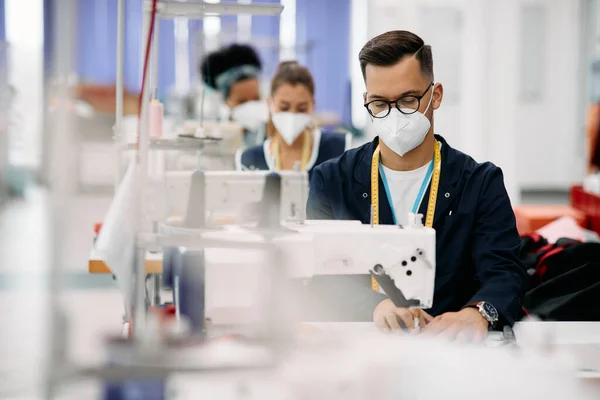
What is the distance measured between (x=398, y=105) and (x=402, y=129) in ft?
0.18

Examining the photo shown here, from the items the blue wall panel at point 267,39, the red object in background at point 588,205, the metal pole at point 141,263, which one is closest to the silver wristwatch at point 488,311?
the metal pole at point 141,263

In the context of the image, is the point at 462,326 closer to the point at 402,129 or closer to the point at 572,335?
the point at 572,335

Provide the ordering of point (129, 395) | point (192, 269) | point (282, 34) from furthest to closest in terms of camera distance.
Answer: point (282, 34) → point (192, 269) → point (129, 395)

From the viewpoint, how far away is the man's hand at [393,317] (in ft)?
4.88

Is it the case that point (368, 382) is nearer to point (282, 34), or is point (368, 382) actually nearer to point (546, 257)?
point (546, 257)

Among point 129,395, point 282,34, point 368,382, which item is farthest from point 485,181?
point 282,34

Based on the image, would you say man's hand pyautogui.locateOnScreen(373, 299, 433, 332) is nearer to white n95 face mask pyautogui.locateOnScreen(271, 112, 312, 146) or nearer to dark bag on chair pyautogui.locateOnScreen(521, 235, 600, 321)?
dark bag on chair pyautogui.locateOnScreen(521, 235, 600, 321)

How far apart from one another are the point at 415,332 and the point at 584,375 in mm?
355

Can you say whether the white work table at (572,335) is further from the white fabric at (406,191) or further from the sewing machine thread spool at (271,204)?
the white fabric at (406,191)

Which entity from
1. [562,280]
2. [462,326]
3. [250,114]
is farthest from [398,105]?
[250,114]

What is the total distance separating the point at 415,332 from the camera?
1.47 metres

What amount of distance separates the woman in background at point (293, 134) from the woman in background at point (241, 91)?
63 centimetres

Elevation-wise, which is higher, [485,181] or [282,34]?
[282,34]

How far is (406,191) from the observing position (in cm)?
185
